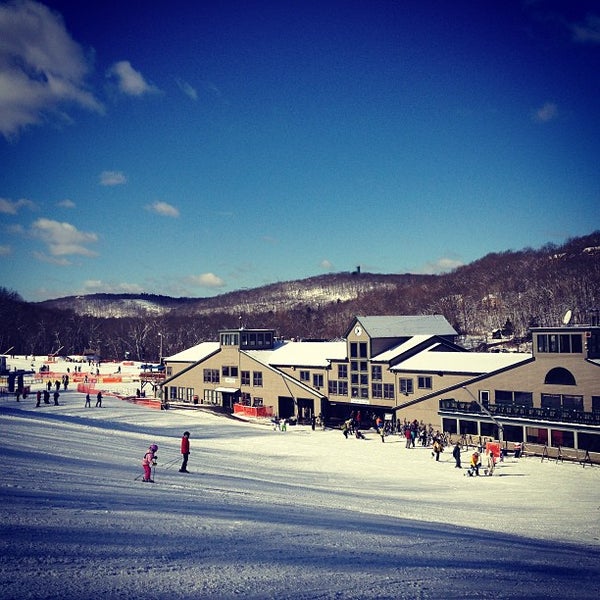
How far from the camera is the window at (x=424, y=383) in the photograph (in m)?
43.2

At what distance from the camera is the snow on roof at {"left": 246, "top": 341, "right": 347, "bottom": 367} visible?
51.3 m

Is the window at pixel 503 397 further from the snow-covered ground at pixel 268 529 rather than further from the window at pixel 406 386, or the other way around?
the snow-covered ground at pixel 268 529

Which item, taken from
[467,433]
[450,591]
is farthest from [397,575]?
[467,433]

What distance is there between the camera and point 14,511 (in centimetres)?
1038

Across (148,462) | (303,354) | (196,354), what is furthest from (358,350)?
(148,462)

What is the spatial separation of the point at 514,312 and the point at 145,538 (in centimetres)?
13617

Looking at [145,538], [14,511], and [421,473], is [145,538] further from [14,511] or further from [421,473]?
[421,473]

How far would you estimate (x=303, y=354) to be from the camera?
53906 millimetres

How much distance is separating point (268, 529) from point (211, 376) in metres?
47.0

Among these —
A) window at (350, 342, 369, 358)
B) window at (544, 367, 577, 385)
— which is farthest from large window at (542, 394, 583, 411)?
window at (350, 342, 369, 358)

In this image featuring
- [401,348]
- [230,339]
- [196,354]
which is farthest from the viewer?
[196,354]

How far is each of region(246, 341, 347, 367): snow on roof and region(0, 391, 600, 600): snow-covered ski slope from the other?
2567 centimetres

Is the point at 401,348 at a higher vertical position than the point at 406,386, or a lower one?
higher

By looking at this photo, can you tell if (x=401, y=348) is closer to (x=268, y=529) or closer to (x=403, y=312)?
(x=268, y=529)
